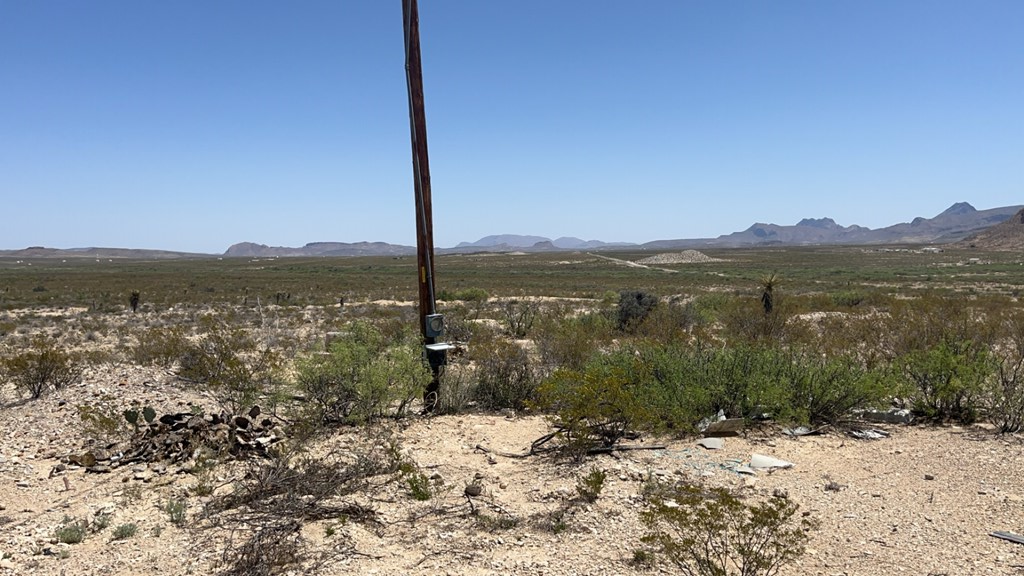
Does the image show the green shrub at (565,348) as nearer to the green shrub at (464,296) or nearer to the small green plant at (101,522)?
the small green plant at (101,522)

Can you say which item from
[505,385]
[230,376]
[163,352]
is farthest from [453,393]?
[163,352]

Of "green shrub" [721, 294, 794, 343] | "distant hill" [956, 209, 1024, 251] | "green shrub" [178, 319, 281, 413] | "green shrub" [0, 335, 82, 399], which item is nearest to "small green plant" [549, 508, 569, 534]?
"green shrub" [178, 319, 281, 413]

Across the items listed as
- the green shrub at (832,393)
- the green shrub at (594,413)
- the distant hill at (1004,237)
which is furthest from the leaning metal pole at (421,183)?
the distant hill at (1004,237)

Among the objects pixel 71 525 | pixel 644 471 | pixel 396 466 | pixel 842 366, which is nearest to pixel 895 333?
pixel 842 366

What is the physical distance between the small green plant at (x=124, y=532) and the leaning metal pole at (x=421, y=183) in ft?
12.3

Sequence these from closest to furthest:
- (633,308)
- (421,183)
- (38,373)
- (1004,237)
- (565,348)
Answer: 1. (421,183)
2. (38,373)
3. (565,348)
4. (633,308)
5. (1004,237)

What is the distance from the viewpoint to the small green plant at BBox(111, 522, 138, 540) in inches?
167

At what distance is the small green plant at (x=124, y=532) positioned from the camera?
424cm

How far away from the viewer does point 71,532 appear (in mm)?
4191

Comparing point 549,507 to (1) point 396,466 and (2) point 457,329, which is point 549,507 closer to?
(1) point 396,466

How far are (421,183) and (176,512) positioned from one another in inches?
188

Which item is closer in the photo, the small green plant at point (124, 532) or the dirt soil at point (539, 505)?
the dirt soil at point (539, 505)

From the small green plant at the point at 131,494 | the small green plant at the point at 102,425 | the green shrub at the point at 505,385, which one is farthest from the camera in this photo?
the green shrub at the point at 505,385

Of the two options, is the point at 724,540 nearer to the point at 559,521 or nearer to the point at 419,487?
the point at 559,521
